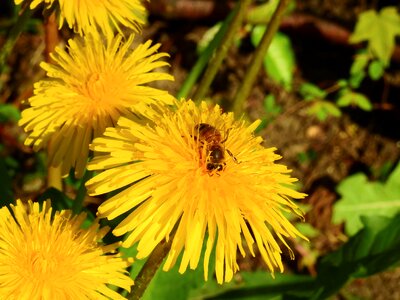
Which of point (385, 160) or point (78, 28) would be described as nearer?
point (78, 28)

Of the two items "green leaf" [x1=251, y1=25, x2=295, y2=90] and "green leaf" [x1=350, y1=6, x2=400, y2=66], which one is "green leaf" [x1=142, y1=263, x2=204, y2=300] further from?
"green leaf" [x1=350, y1=6, x2=400, y2=66]

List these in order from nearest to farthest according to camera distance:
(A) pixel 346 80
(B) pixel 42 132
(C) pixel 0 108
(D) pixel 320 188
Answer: (B) pixel 42 132, (C) pixel 0 108, (D) pixel 320 188, (A) pixel 346 80

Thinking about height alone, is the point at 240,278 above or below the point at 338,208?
below

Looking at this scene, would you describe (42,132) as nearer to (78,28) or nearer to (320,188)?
(78,28)

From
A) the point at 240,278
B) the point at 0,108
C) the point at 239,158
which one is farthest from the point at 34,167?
the point at 239,158

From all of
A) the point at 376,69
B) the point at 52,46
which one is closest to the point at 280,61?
the point at 376,69

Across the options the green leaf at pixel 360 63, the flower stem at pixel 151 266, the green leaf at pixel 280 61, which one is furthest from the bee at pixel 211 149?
the green leaf at pixel 360 63

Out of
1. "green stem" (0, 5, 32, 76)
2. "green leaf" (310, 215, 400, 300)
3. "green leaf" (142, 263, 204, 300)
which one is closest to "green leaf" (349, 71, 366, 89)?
"green leaf" (310, 215, 400, 300)
